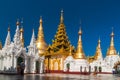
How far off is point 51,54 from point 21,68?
19.7 meters

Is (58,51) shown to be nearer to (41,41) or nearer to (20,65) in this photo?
(41,41)

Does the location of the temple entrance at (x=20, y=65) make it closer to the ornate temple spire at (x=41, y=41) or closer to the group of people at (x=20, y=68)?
the group of people at (x=20, y=68)

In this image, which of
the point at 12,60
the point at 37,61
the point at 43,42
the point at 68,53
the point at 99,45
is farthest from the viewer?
the point at 99,45

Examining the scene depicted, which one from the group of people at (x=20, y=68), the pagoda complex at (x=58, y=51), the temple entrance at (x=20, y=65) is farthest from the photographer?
the pagoda complex at (x=58, y=51)

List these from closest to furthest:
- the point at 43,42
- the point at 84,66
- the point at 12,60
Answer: the point at 12,60
the point at 84,66
the point at 43,42

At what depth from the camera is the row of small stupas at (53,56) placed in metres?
45.1

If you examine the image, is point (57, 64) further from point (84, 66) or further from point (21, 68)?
point (21, 68)

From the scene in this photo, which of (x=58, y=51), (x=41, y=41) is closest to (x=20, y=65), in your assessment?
(x=58, y=51)

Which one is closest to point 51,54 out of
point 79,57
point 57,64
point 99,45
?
point 57,64

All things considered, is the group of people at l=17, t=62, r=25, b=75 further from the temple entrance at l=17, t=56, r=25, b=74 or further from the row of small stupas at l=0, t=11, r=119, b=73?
the row of small stupas at l=0, t=11, r=119, b=73

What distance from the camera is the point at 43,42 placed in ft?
236

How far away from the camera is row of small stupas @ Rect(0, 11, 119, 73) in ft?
148

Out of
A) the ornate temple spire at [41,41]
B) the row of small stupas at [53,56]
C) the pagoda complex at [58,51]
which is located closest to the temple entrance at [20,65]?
the row of small stupas at [53,56]

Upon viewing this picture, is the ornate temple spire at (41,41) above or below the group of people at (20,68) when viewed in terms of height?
above
